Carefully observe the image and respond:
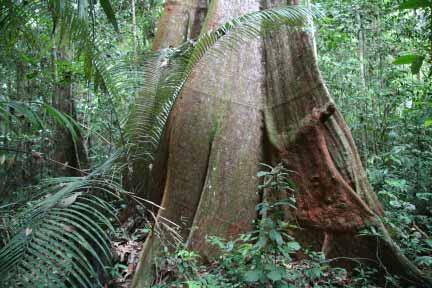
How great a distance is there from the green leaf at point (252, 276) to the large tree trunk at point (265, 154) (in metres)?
0.89

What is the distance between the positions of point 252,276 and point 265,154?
1408mm

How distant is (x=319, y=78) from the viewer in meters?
Answer: 3.76

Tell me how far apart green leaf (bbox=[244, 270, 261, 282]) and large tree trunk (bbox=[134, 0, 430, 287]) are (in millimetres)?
885

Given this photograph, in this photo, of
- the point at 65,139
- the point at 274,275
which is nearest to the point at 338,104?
the point at 65,139

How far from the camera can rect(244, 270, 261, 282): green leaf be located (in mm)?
2516

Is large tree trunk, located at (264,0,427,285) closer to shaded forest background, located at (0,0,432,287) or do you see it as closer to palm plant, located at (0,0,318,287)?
shaded forest background, located at (0,0,432,287)

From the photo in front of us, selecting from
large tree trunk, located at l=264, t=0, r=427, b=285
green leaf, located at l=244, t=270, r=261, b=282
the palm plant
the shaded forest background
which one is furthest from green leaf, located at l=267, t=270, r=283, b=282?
the shaded forest background

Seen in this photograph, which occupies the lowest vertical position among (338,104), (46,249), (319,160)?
(46,249)

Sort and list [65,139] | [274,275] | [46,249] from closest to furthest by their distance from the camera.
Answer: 1. [46,249]
2. [274,275]
3. [65,139]

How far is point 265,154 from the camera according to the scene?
376 centimetres

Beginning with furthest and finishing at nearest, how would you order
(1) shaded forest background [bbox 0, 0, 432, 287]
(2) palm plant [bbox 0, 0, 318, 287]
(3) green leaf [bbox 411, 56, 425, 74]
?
(1) shaded forest background [bbox 0, 0, 432, 287] → (2) palm plant [bbox 0, 0, 318, 287] → (3) green leaf [bbox 411, 56, 425, 74]

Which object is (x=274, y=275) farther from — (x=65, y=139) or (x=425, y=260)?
(x=65, y=139)

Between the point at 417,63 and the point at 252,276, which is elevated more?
the point at 417,63

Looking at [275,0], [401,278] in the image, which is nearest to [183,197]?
[401,278]
